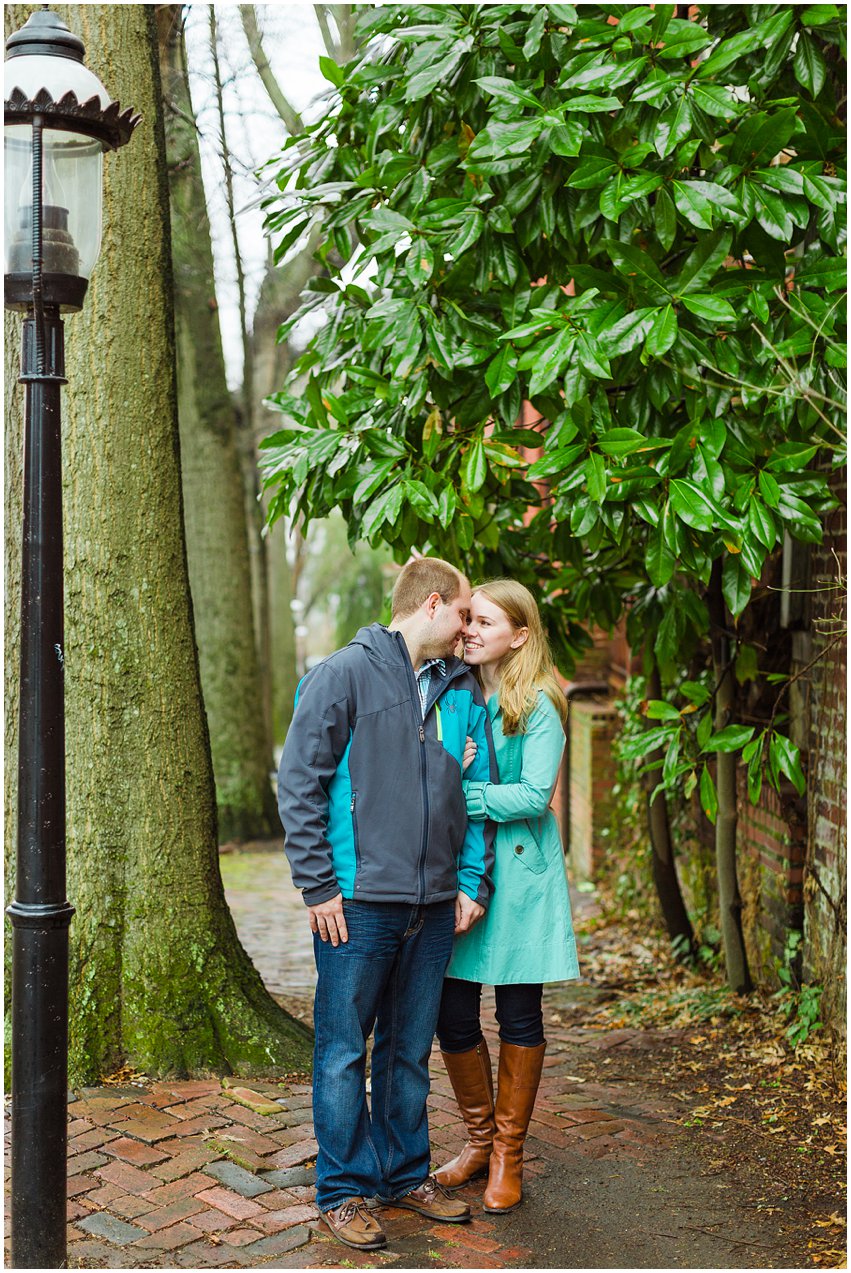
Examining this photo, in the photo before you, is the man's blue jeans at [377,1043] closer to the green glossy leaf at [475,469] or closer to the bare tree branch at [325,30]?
the green glossy leaf at [475,469]

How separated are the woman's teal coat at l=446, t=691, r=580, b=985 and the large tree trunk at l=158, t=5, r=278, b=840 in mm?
8266

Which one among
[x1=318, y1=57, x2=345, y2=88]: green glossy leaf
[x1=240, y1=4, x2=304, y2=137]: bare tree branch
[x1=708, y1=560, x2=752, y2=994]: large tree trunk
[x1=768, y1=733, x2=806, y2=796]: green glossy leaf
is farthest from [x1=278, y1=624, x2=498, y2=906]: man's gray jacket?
[x1=240, y1=4, x2=304, y2=137]: bare tree branch

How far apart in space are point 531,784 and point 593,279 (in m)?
1.67

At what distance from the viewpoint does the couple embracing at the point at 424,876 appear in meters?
3.67

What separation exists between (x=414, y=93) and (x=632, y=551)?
2.30 m

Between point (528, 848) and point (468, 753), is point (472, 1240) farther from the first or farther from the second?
point (468, 753)

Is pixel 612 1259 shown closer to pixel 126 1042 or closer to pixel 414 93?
pixel 126 1042

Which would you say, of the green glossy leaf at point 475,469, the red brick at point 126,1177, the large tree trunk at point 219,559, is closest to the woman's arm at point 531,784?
the green glossy leaf at point 475,469

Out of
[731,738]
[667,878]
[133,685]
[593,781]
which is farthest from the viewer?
[593,781]

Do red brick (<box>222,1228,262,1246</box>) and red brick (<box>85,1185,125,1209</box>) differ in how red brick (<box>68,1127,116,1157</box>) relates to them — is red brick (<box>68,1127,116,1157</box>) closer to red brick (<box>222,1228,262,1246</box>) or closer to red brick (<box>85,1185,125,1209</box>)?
red brick (<box>85,1185,125,1209</box>)

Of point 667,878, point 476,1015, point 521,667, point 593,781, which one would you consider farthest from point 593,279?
point 593,781

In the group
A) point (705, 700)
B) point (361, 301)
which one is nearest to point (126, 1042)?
point (705, 700)

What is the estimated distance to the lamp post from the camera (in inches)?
130

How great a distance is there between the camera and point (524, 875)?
4.01 m
